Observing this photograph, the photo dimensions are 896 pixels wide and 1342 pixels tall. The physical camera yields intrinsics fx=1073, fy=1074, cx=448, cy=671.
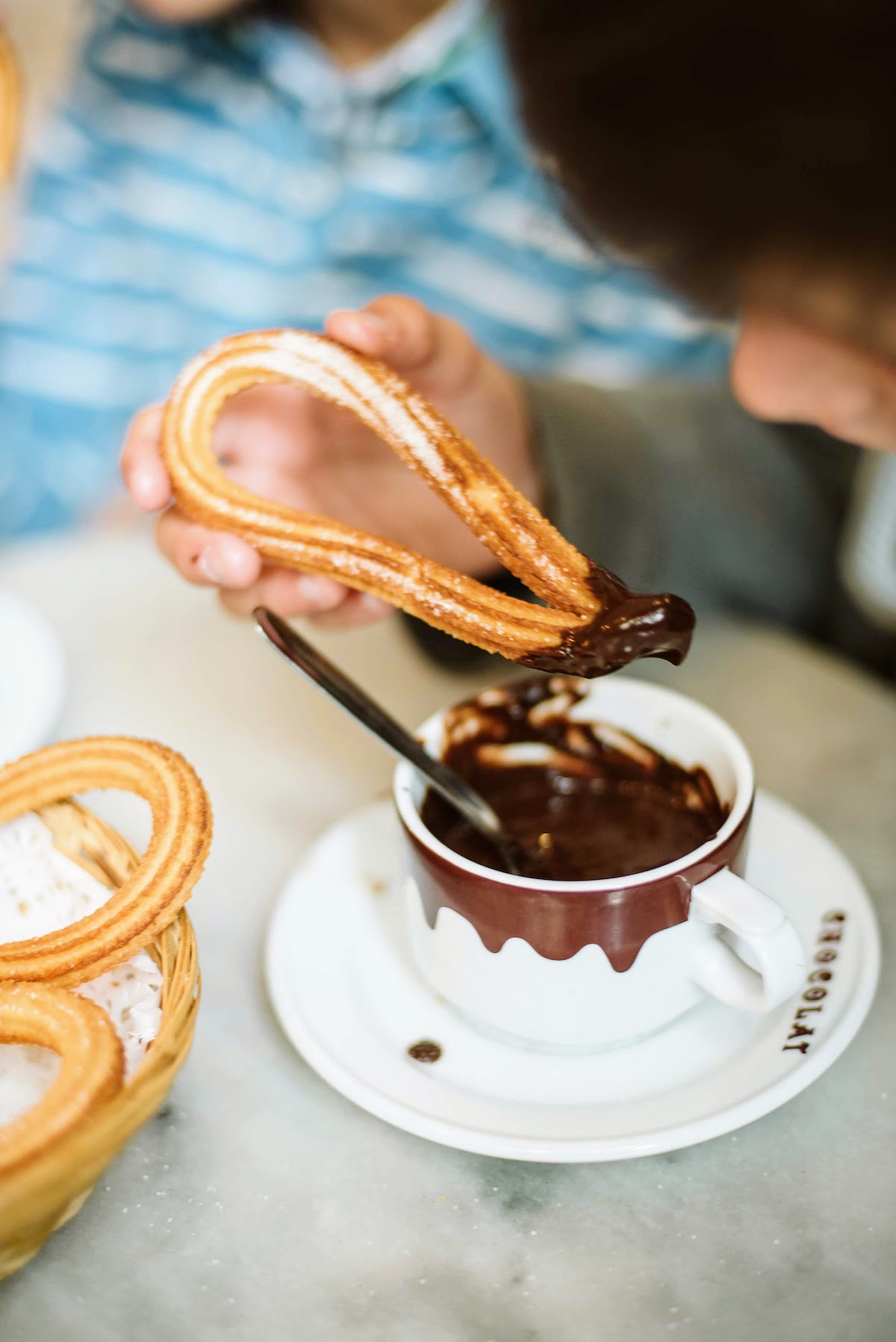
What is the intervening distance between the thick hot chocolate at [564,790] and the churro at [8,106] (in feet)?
2.03

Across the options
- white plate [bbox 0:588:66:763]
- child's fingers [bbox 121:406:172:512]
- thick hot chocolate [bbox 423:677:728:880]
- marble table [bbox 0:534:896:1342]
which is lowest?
white plate [bbox 0:588:66:763]

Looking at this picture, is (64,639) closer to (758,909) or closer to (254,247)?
(758,909)

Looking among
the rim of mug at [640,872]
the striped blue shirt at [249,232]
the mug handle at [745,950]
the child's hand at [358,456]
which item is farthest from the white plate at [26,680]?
the striped blue shirt at [249,232]

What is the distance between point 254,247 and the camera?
122cm

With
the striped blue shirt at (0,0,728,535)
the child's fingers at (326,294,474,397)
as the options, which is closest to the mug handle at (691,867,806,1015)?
the child's fingers at (326,294,474,397)

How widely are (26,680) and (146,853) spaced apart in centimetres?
28

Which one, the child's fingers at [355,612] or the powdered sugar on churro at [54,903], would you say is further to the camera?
the child's fingers at [355,612]

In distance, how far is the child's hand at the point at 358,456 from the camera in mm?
570

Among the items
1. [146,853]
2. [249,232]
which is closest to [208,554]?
[146,853]

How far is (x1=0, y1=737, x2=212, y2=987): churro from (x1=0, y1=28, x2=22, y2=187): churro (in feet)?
1.96

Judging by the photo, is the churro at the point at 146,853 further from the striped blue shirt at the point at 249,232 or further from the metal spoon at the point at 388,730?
the striped blue shirt at the point at 249,232

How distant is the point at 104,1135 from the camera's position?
0.31 metres

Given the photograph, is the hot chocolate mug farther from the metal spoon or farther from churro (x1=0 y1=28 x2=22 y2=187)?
churro (x1=0 y1=28 x2=22 y2=187)

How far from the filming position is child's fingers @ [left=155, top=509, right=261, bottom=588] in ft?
1.64
